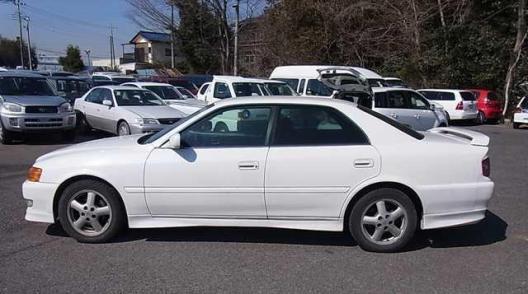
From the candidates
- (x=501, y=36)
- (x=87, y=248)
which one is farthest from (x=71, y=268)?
(x=501, y=36)

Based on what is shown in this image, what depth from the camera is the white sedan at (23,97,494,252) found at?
527 centimetres

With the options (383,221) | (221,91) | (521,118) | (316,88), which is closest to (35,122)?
(221,91)

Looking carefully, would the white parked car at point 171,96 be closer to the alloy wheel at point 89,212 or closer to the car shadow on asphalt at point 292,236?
the car shadow on asphalt at point 292,236

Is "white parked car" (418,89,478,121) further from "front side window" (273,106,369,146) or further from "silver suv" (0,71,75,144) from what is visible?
"front side window" (273,106,369,146)

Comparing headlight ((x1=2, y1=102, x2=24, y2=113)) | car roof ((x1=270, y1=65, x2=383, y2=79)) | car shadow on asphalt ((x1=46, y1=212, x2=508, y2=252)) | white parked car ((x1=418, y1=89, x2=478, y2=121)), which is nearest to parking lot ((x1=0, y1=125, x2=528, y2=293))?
car shadow on asphalt ((x1=46, y1=212, x2=508, y2=252))

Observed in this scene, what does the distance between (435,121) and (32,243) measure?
12405 mm

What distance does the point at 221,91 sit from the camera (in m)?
16.4

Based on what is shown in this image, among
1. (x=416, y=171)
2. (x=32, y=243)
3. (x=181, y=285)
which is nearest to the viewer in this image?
(x=181, y=285)

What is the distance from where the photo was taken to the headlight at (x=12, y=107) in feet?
44.0

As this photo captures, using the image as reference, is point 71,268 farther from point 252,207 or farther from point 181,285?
point 252,207

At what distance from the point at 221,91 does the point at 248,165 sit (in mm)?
11302

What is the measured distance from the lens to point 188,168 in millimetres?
5348

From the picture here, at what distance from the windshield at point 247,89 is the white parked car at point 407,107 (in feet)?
10.7

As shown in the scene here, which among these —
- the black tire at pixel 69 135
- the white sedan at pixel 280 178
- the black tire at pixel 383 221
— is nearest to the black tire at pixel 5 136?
the black tire at pixel 69 135
